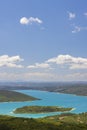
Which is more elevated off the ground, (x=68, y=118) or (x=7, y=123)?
(x=68, y=118)

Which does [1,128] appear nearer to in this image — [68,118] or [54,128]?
[54,128]

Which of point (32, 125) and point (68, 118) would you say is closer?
point (32, 125)

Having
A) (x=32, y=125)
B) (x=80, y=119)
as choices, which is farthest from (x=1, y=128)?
(x=80, y=119)

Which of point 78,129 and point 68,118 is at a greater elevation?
point 68,118

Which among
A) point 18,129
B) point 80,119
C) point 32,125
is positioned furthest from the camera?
point 80,119

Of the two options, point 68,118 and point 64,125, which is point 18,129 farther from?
point 68,118

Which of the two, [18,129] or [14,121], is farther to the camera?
[14,121]

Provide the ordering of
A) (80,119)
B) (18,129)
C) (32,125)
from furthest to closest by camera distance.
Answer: (80,119) → (32,125) → (18,129)

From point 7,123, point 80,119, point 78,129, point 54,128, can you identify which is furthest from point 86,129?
point 80,119
